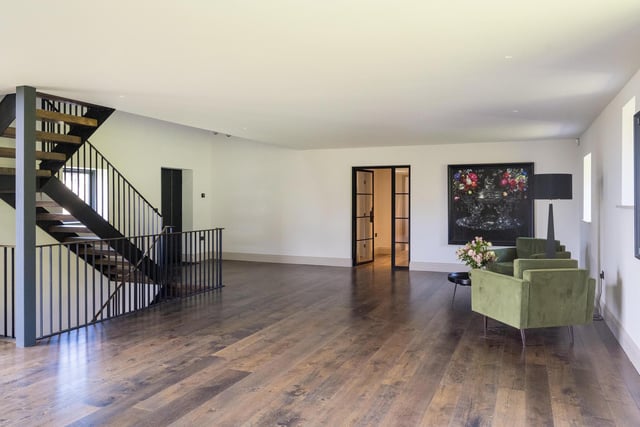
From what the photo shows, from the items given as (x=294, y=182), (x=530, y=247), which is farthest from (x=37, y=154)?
(x=530, y=247)

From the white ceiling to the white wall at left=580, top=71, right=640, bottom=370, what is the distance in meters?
0.30

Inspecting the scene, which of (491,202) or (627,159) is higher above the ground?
(627,159)

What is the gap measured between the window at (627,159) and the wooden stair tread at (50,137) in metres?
5.96

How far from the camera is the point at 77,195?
675 centimetres

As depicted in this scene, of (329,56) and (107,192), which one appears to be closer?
(329,56)

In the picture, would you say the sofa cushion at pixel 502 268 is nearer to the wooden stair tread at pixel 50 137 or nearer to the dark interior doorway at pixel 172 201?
the wooden stair tread at pixel 50 137

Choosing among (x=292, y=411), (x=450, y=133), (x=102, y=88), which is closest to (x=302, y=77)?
(x=102, y=88)

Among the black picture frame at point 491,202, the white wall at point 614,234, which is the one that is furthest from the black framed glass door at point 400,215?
the white wall at point 614,234

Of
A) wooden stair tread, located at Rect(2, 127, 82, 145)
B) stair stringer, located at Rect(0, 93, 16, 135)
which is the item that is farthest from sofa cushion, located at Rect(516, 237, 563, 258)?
stair stringer, located at Rect(0, 93, 16, 135)

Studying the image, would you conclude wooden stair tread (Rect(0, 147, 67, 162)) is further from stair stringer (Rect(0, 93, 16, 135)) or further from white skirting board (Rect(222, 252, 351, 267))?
white skirting board (Rect(222, 252, 351, 267))

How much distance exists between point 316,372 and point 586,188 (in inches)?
256

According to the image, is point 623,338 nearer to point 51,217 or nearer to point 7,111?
point 7,111

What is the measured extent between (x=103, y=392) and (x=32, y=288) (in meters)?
1.88

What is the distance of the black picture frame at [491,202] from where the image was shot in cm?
927
